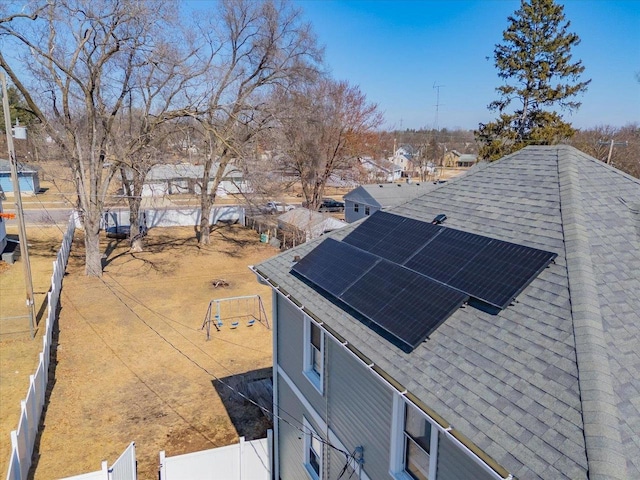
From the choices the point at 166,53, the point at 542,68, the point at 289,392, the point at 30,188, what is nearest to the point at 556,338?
the point at 289,392

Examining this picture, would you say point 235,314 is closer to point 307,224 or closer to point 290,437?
point 290,437

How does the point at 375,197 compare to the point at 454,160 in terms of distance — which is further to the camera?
the point at 454,160

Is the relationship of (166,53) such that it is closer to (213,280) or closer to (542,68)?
(213,280)

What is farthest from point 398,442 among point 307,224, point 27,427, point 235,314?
point 307,224

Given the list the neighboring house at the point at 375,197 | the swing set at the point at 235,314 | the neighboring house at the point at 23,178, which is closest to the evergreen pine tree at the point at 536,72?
the neighboring house at the point at 375,197

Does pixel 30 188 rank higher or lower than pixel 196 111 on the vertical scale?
lower

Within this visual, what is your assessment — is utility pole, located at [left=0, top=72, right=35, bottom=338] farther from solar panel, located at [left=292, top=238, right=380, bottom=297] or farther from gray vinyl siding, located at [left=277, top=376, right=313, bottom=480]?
solar panel, located at [left=292, top=238, right=380, bottom=297]
